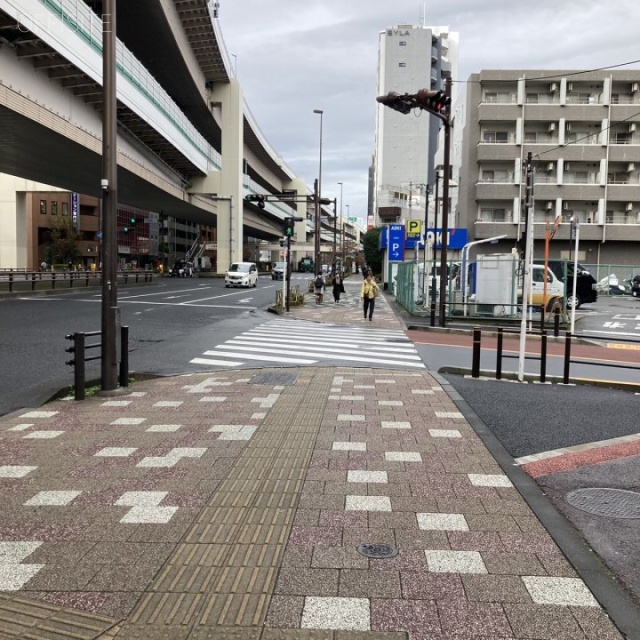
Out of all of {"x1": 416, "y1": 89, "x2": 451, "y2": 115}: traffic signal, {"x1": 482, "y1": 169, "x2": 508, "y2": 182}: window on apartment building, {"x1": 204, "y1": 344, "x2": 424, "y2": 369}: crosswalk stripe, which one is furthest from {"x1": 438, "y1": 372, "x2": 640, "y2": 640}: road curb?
{"x1": 482, "y1": 169, "x2": 508, "y2": 182}: window on apartment building

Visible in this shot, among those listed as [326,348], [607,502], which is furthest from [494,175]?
[607,502]

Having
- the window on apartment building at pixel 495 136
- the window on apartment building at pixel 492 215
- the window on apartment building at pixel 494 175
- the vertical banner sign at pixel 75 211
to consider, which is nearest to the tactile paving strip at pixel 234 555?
the window on apartment building at pixel 492 215

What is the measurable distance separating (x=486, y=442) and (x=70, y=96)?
24.5 m

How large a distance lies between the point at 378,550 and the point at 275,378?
20.5ft

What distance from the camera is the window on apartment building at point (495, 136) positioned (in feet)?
173

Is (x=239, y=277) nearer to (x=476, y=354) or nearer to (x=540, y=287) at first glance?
(x=540, y=287)

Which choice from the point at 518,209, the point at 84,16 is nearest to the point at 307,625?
the point at 84,16

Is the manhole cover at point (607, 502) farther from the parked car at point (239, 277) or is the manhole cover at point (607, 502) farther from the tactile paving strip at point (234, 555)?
the parked car at point (239, 277)

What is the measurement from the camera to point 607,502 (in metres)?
4.54

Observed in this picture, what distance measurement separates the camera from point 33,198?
7975cm

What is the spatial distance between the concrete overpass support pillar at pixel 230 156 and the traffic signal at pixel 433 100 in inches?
1705

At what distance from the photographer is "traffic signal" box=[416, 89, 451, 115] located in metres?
15.6

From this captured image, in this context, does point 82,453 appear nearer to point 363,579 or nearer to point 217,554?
point 217,554

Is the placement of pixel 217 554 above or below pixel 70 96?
below
